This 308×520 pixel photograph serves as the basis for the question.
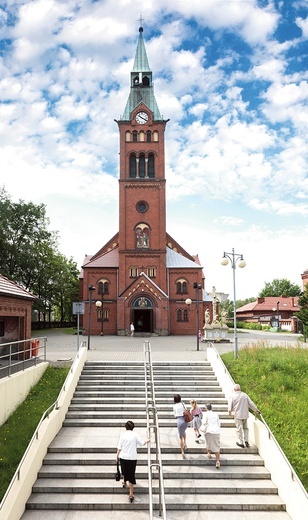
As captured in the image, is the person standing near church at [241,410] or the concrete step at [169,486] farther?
the person standing near church at [241,410]

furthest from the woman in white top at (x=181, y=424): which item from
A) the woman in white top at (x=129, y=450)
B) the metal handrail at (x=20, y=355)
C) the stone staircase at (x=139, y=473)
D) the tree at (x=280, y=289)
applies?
the tree at (x=280, y=289)

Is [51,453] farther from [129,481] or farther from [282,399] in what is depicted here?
[282,399]

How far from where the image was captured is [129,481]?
8.32m

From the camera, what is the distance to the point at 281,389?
13.3 metres

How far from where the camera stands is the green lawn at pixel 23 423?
30.1 feet

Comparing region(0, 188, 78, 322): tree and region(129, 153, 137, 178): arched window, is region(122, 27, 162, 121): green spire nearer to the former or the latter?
region(129, 153, 137, 178): arched window

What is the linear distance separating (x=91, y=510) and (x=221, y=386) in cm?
678

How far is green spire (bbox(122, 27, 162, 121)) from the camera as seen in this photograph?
42.5 metres

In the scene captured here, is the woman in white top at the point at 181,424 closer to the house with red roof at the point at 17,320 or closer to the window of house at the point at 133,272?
the house with red roof at the point at 17,320

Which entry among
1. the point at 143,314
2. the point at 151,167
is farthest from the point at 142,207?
the point at 143,314

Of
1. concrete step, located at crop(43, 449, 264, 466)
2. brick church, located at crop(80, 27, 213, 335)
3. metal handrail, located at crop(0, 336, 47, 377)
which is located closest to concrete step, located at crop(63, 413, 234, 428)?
concrete step, located at crop(43, 449, 264, 466)

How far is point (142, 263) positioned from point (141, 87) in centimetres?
1869

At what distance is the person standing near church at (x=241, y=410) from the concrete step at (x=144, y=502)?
187 cm

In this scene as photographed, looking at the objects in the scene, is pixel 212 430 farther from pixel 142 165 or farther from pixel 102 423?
pixel 142 165
